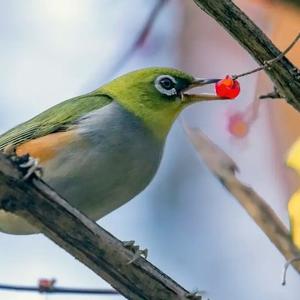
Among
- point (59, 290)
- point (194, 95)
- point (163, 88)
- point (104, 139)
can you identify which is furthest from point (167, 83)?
point (59, 290)

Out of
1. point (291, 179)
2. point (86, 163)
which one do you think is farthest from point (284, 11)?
point (291, 179)

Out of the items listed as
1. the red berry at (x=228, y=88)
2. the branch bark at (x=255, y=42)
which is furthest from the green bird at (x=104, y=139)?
the branch bark at (x=255, y=42)

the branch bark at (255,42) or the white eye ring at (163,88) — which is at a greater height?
the white eye ring at (163,88)

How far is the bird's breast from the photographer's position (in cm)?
191

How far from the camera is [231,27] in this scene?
1266 millimetres

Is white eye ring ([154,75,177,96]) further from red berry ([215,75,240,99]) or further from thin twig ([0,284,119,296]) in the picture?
thin twig ([0,284,119,296])

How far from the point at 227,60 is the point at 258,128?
1.26 ft

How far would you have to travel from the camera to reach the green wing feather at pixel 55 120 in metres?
2.09

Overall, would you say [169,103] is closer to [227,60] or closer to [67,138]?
[67,138]

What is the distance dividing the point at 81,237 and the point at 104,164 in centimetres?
69

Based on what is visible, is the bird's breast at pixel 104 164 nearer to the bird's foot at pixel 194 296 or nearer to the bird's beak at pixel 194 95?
the bird's beak at pixel 194 95

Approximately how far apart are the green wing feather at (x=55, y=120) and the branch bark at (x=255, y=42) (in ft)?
2.90

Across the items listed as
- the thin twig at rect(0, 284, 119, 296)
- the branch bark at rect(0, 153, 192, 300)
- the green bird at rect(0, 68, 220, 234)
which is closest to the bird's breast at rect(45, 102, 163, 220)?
the green bird at rect(0, 68, 220, 234)

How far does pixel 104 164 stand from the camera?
1933 mm
